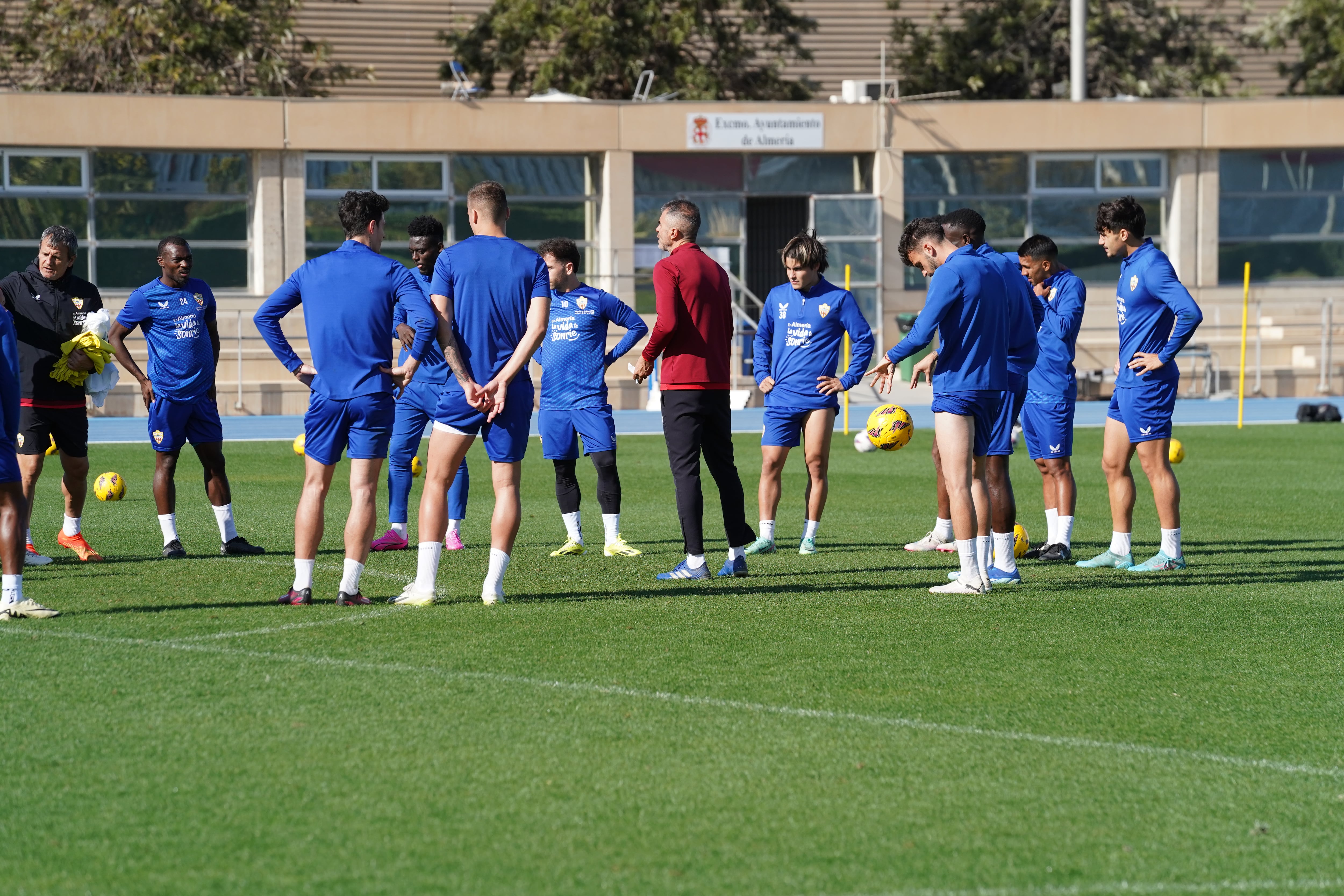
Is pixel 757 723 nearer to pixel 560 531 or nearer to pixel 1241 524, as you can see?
pixel 560 531

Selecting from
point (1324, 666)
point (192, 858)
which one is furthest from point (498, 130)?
point (192, 858)

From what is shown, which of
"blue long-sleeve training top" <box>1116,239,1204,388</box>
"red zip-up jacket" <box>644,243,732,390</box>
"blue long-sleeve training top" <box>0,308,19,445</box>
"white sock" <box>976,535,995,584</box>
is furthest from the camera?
"blue long-sleeve training top" <box>1116,239,1204,388</box>

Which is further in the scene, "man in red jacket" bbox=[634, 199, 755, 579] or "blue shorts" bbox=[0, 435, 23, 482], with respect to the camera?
"man in red jacket" bbox=[634, 199, 755, 579]

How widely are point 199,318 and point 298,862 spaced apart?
22.2 feet

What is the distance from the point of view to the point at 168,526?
10.1m

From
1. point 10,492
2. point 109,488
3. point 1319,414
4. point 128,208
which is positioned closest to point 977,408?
point 10,492

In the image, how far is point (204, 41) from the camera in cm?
2959

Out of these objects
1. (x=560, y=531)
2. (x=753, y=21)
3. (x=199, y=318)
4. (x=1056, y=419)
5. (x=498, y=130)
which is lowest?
(x=560, y=531)

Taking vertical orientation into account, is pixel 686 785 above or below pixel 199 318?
below

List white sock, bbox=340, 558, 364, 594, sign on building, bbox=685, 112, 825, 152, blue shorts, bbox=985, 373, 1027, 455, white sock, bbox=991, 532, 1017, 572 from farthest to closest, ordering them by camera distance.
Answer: sign on building, bbox=685, 112, 825, 152, blue shorts, bbox=985, 373, 1027, 455, white sock, bbox=991, 532, 1017, 572, white sock, bbox=340, 558, 364, 594

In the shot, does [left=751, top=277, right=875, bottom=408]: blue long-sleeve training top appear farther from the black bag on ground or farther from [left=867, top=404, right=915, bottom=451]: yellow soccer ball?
the black bag on ground

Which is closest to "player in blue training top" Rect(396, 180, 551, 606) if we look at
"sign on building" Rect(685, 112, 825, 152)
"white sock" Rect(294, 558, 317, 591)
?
"white sock" Rect(294, 558, 317, 591)

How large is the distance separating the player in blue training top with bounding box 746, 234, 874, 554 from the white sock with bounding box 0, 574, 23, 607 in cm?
458

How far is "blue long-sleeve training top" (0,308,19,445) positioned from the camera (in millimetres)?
7398
